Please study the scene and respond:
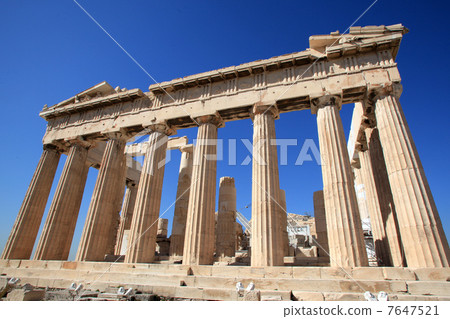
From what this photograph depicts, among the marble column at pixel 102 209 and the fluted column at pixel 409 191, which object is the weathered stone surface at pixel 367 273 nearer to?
the fluted column at pixel 409 191

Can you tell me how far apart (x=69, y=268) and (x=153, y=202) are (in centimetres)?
508

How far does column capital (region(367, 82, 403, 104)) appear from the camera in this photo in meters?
11.5

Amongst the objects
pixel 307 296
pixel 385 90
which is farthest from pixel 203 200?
pixel 385 90

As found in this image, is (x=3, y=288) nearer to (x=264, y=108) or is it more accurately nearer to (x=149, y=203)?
(x=149, y=203)

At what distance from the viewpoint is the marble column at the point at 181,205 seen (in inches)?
677

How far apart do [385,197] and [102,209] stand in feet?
51.4

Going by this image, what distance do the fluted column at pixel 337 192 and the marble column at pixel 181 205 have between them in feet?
34.8

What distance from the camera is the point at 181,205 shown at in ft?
61.1

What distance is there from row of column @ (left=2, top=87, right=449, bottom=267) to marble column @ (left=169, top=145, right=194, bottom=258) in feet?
0.33

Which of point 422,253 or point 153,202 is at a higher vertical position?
point 153,202

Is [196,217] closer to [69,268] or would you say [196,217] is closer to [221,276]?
[221,276]

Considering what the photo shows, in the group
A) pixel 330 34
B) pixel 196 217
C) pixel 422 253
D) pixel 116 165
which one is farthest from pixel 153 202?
pixel 330 34

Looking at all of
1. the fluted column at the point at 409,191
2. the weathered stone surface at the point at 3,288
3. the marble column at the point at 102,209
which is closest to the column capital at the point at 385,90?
the fluted column at the point at 409,191

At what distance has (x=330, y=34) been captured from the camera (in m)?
13.4
